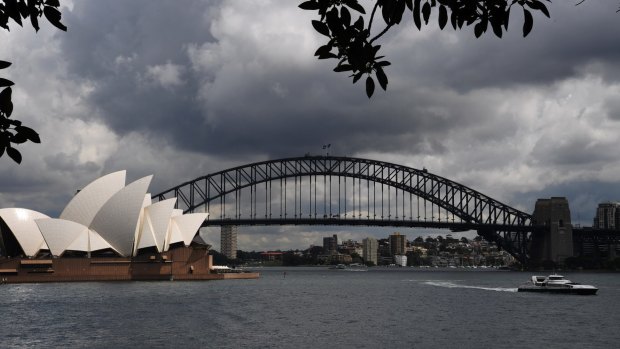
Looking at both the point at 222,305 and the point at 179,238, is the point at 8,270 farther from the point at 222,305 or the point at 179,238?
the point at 222,305

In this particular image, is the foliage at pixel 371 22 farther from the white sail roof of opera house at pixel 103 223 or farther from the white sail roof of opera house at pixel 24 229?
the white sail roof of opera house at pixel 24 229

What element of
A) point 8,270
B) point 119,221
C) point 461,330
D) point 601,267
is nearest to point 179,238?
point 119,221

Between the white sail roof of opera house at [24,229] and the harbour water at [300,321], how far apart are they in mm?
31400

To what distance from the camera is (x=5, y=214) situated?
97.1 meters

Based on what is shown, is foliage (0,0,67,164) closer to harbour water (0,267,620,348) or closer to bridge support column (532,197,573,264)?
harbour water (0,267,620,348)

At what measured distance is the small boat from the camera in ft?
240

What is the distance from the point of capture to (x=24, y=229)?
97.5m

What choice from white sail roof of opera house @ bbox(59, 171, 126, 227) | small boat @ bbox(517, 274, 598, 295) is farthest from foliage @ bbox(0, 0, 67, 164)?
white sail roof of opera house @ bbox(59, 171, 126, 227)

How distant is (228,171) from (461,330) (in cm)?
10979

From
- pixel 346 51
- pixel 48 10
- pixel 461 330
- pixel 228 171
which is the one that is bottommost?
pixel 461 330

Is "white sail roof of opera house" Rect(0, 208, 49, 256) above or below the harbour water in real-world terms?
above

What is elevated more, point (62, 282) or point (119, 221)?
point (119, 221)

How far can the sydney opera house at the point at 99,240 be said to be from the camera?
302 feet

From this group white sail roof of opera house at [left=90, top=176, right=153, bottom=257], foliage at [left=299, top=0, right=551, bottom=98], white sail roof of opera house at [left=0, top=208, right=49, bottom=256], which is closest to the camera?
foliage at [left=299, top=0, right=551, bottom=98]
